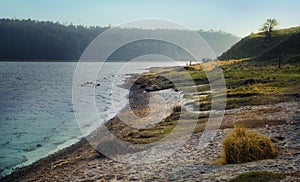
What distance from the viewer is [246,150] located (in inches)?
702

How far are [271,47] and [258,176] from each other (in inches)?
4603

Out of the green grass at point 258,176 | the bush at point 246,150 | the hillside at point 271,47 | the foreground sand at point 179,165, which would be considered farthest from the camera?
the hillside at point 271,47

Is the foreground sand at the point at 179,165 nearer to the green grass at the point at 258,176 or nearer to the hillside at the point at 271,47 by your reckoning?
the green grass at the point at 258,176

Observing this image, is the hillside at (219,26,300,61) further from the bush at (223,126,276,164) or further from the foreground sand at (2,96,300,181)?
the bush at (223,126,276,164)

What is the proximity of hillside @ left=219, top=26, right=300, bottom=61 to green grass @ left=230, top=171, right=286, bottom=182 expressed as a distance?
268ft

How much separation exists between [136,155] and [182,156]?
362 centimetres

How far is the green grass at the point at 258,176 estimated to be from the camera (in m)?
13.9

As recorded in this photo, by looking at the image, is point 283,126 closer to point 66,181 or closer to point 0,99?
point 66,181

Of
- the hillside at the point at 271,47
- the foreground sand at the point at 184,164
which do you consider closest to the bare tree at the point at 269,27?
the hillside at the point at 271,47

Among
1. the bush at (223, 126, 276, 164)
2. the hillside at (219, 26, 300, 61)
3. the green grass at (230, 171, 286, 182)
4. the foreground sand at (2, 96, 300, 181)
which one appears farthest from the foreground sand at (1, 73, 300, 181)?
the hillside at (219, 26, 300, 61)

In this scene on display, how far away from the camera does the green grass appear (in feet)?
45.4

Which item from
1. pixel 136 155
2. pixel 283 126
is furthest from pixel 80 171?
pixel 283 126

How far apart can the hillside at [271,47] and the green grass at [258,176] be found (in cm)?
8162

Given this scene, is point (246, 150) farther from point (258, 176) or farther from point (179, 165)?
point (179, 165)
